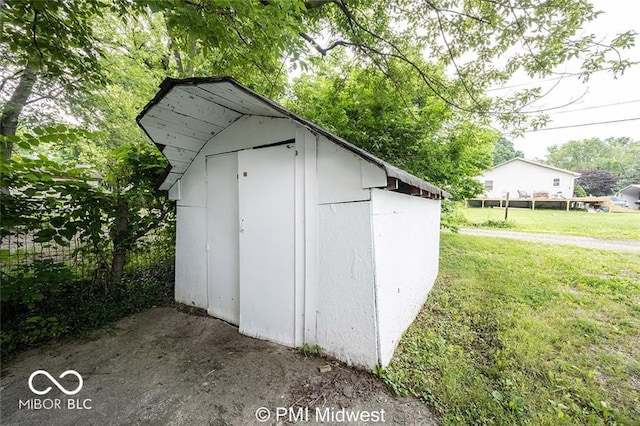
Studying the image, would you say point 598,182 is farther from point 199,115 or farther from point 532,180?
point 199,115

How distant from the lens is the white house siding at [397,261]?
2170mm

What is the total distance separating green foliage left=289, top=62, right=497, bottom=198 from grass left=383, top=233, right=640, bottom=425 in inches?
108

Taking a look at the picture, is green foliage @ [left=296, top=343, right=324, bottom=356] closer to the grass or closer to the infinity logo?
the grass

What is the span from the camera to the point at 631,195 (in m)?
29.7

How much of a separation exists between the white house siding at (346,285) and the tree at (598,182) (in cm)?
4856

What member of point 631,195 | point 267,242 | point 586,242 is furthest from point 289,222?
point 631,195

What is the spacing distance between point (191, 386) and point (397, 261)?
2229mm

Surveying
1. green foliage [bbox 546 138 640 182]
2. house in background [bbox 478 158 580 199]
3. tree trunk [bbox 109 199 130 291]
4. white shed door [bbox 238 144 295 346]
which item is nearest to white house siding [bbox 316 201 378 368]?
white shed door [bbox 238 144 295 346]

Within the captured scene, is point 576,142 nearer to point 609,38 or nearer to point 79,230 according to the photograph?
point 609,38

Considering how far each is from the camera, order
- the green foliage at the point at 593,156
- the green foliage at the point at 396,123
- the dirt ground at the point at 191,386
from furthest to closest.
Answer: the green foliage at the point at 593,156, the green foliage at the point at 396,123, the dirt ground at the point at 191,386

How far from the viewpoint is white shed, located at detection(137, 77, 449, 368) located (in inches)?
85.0

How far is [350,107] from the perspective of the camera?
18.7 feet

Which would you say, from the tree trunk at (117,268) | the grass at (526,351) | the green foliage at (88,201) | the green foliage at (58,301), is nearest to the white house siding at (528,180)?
the grass at (526,351)

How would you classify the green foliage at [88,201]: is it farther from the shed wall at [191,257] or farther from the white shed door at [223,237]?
the white shed door at [223,237]
